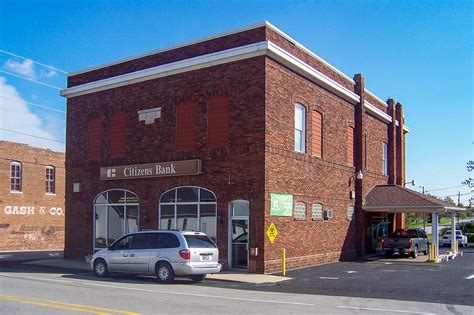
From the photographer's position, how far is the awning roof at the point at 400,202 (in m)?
25.6

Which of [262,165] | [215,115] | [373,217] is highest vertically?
[215,115]

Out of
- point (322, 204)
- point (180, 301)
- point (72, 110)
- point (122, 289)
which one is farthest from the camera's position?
point (72, 110)

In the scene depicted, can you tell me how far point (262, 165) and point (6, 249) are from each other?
2304 cm

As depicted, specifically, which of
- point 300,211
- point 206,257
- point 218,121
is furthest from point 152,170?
point 206,257

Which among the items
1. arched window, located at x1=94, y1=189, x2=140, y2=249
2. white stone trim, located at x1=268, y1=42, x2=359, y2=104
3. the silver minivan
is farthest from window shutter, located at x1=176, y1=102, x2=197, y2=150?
the silver minivan

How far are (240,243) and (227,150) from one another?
143 inches

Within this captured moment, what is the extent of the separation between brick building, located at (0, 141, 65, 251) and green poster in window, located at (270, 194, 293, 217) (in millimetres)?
21873

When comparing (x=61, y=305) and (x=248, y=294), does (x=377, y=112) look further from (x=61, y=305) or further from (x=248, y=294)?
(x=61, y=305)

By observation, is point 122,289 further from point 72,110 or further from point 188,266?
point 72,110

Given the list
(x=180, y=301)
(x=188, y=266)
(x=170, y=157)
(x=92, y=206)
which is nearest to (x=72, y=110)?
(x=92, y=206)

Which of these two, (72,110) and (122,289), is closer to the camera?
(122,289)

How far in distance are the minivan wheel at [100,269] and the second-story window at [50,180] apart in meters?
21.5

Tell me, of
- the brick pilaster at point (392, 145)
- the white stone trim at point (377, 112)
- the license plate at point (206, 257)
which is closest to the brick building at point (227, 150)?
the white stone trim at point (377, 112)

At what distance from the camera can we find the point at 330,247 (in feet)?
81.4
